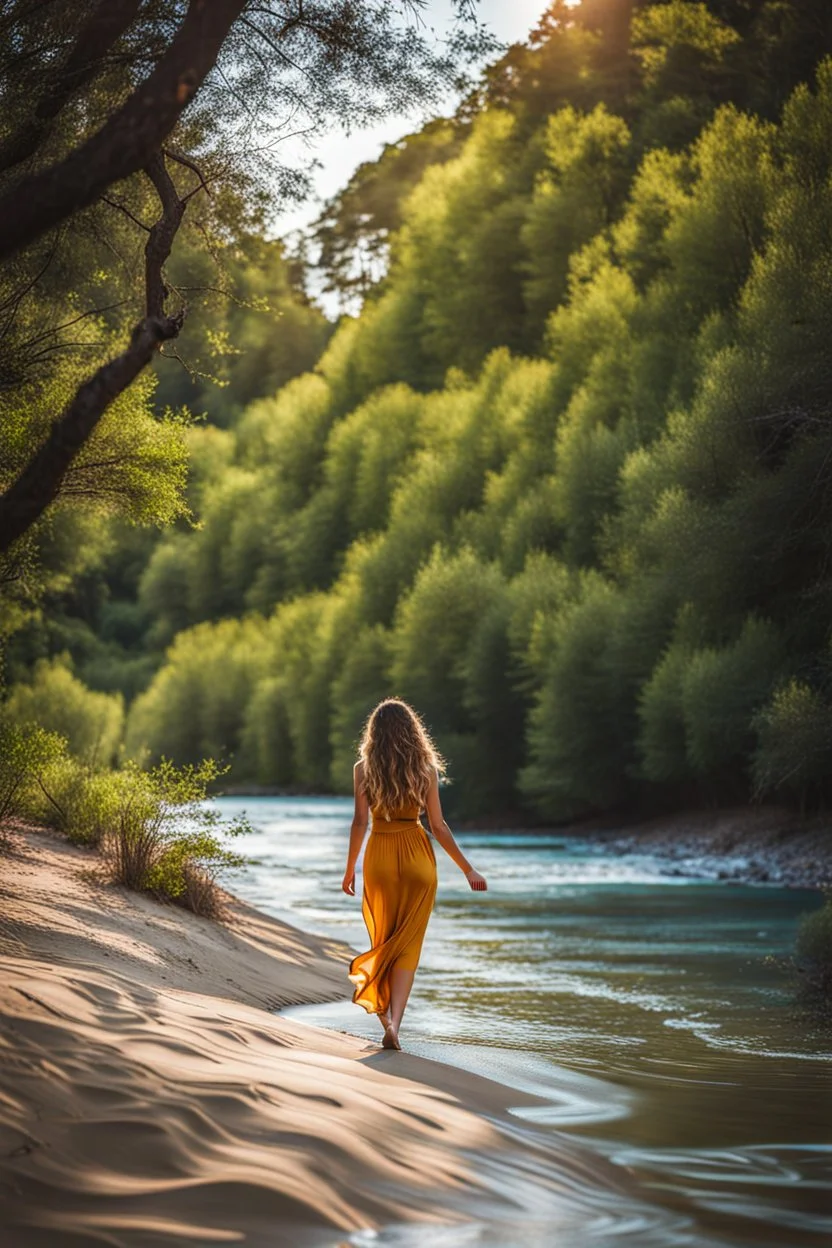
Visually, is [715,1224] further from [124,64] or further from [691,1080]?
[124,64]

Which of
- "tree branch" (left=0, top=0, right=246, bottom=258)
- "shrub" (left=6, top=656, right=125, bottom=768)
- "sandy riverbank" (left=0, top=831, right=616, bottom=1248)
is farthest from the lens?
"shrub" (left=6, top=656, right=125, bottom=768)

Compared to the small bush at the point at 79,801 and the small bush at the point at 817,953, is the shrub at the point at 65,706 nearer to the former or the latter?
the small bush at the point at 79,801

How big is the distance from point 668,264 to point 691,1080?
48.9m

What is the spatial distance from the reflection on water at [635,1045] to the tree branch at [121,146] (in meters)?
4.70

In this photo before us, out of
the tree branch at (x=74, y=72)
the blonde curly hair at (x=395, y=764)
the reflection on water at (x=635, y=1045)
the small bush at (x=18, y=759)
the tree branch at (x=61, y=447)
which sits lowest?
the reflection on water at (x=635, y=1045)

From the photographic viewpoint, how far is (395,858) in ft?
29.3

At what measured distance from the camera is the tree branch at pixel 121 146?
7012mm

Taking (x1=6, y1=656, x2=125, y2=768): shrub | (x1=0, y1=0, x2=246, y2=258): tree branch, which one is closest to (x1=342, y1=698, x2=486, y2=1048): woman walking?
(x1=0, y1=0, x2=246, y2=258): tree branch

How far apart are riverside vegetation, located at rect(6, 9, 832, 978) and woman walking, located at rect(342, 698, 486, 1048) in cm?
677

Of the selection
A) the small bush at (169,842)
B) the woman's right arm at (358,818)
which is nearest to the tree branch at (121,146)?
the woman's right arm at (358,818)

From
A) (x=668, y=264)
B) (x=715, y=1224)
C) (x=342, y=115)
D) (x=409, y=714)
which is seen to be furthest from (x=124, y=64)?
(x=668, y=264)

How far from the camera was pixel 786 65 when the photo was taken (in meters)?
54.8

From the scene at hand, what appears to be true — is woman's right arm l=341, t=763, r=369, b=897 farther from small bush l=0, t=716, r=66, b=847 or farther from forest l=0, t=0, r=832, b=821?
forest l=0, t=0, r=832, b=821

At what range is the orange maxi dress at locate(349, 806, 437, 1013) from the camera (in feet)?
29.1
